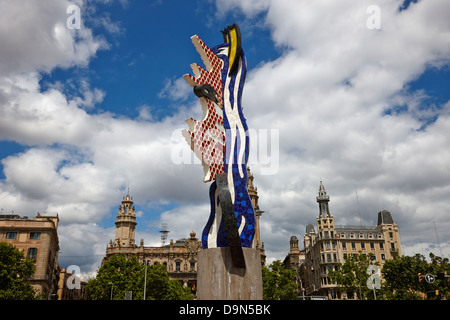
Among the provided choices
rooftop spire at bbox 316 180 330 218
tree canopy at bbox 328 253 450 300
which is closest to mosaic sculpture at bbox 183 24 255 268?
tree canopy at bbox 328 253 450 300

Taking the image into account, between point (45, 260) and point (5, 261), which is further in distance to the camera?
point (45, 260)

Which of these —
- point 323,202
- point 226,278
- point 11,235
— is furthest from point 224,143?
point 323,202

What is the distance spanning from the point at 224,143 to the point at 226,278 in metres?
7.58

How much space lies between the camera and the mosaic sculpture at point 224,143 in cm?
1903

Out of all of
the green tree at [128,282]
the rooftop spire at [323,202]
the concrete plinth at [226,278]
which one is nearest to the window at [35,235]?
the green tree at [128,282]

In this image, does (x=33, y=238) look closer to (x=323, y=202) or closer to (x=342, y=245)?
(x=342, y=245)

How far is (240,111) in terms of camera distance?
22156mm

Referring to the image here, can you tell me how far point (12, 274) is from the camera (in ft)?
143

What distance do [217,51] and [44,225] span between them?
51.3 metres
